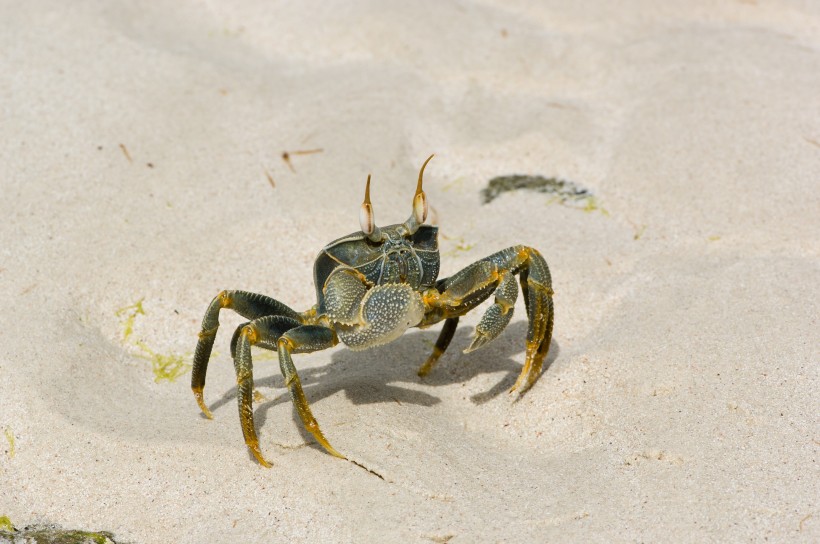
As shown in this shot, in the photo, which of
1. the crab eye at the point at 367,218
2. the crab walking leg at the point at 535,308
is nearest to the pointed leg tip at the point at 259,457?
the crab eye at the point at 367,218

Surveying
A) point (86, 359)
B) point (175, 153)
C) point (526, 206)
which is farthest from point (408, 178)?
point (86, 359)

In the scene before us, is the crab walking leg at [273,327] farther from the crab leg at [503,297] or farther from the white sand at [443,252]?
the crab leg at [503,297]

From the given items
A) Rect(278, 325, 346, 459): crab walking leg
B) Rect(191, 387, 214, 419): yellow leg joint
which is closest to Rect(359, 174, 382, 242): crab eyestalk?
Rect(278, 325, 346, 459): crab walking leg

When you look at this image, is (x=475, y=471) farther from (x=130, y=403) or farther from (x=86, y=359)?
(x=86, y=359)

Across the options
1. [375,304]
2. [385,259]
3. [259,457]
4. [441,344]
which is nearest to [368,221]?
[385,259]

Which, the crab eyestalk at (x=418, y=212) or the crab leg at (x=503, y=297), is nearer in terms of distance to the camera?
the crab leg at (x=503, y=297)

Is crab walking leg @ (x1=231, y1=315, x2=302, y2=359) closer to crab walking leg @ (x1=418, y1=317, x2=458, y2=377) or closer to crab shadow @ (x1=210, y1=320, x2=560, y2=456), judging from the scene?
crab shadow @ (x1=210, y1=320, x2=560, y2=456)
